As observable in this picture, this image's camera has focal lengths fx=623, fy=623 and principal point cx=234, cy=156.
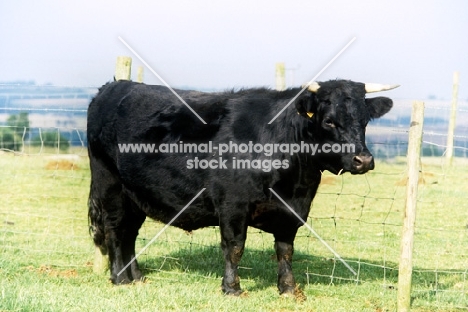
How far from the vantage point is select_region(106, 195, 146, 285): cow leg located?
691 cm

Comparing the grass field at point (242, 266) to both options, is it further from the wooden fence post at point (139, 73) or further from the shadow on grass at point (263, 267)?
the wooden fence post at point (139, 73)

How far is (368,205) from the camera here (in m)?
12.0

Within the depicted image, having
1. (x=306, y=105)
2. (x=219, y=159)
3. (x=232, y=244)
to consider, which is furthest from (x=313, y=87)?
(x=232, y=244)

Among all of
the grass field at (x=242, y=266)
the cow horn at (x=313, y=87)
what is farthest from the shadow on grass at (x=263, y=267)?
the cow horn at (x=313, y=87)

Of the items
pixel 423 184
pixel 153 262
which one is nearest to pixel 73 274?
pixel 153 262

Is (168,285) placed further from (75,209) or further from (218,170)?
(75,209)

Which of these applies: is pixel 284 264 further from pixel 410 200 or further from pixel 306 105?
pixel 306 105

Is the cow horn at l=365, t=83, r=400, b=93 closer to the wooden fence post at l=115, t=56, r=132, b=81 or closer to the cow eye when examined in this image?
the cow eye

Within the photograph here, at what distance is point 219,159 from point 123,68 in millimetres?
2076

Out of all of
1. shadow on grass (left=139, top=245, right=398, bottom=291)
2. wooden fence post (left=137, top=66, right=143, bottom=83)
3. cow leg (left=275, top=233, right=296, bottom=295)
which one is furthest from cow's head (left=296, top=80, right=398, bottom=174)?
wooden fence post (left=137, top=66, right=143, bottom=83)

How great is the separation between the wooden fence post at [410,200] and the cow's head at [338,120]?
414 millimetres

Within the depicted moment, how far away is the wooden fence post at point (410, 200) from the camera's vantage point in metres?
5.66

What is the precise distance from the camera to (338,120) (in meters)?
5.73

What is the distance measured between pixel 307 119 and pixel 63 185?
895 centimetres
